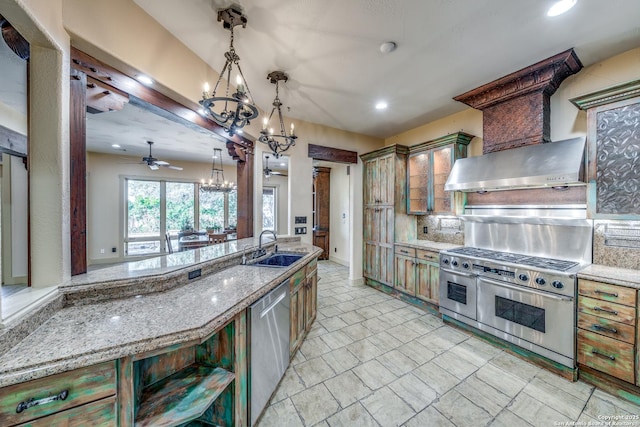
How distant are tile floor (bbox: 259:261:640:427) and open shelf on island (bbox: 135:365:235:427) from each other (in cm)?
60

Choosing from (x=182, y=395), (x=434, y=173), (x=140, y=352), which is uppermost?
(x=434, y=173)

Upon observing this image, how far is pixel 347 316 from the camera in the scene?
3342mm

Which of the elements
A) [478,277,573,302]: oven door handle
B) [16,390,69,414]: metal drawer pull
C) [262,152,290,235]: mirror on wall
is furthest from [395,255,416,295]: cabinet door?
[262,152,290,235]: mirror on wall

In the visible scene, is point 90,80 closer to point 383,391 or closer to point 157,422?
point 157,422

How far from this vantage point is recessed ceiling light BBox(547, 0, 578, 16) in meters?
1.69

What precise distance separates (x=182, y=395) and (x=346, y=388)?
1.30 metres

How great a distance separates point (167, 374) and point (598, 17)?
3.99 meters

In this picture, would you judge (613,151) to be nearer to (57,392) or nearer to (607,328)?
(607,328)

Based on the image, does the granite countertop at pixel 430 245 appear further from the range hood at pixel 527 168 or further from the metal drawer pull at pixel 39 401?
the metal drawer pull at pixel 39 401

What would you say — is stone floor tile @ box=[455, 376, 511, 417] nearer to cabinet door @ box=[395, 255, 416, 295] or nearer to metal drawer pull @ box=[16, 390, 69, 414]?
cabinet door @ box=[395, 255, 416, 295]

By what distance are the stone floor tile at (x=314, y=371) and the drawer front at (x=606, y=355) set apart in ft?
7.18

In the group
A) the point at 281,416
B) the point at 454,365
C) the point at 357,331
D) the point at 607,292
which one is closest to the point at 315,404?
the point at 281,416

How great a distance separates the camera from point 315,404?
1.85 metres

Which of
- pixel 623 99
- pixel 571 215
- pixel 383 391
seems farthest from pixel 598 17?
pixel 383 391
